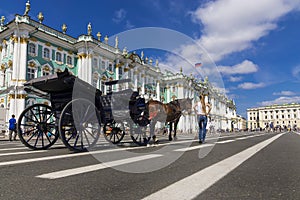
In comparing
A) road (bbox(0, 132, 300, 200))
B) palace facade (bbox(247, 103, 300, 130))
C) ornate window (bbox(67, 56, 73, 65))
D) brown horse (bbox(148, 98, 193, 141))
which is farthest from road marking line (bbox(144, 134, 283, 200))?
palace facade (bbox(247, 103, 300, 130))

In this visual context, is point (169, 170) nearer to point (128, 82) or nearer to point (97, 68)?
point (128, 82)

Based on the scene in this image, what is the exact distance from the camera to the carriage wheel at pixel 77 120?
6.39 meters

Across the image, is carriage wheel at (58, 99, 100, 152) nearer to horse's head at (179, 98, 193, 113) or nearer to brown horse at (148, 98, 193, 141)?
brown horse at (148, 98, 193, 141)

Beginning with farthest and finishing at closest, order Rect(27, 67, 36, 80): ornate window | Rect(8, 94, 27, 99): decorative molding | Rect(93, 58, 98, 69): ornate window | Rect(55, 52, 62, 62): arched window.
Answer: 1. Rect(93, 58, 98, 69): ornate window
2. Rect(55, 52, 62, 62): arched window
3. Rect(27, 67, 36, 80): ornate window
4. Rect(8, 94, 27, 99): decorative molding

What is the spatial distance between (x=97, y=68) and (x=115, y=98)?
31.4m

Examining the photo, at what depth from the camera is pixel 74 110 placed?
6562mm

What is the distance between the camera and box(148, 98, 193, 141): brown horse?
920cm

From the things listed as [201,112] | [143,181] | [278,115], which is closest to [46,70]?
[201,112]

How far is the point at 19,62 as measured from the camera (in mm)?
28469

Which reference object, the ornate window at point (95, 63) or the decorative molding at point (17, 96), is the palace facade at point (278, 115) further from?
the decorative molding at point (17, 96)

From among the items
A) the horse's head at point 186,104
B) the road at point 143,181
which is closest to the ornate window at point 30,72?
the horse's head at point 186,104

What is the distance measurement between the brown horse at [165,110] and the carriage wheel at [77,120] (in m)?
2.42

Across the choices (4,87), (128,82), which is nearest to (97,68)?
(4,87)

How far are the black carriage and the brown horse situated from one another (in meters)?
0.60
